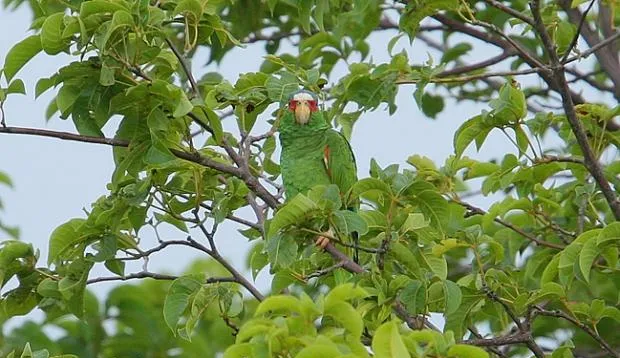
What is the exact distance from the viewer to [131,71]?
317cm

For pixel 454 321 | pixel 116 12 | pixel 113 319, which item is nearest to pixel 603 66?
pixel 454 321

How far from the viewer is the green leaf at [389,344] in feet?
6.93

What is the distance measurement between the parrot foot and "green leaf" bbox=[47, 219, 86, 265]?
2.49ft

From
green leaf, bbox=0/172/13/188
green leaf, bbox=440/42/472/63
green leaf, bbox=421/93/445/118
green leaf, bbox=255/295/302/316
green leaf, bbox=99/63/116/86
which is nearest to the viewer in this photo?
green leaf, bbox=255/295/302/316

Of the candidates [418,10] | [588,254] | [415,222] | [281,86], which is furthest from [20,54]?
[588,254]

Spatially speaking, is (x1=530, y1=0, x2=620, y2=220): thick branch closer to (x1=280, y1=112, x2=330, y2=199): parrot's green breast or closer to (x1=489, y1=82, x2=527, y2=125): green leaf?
(x1=489, y1=82, x2=527, y2=125): green leaf

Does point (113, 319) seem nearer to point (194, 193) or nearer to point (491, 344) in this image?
point (194, 193)

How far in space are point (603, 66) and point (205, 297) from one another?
263 cm

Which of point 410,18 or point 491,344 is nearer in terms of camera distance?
point 491,344

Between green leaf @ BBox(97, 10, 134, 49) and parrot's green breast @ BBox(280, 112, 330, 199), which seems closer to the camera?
green leaf @ BBox(97, 10, 134, 49)

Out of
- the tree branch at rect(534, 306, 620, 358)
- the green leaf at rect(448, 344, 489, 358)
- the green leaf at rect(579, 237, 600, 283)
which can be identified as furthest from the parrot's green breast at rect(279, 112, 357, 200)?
the green leaf at rect(448, 344, 489, 358)

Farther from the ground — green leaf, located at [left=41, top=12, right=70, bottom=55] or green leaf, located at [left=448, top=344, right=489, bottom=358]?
green leaf, located at [left=41, top=12, right=70, bottom=55]

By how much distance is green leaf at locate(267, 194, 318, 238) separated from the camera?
9.32ft

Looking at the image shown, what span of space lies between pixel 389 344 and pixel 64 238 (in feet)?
5.38
